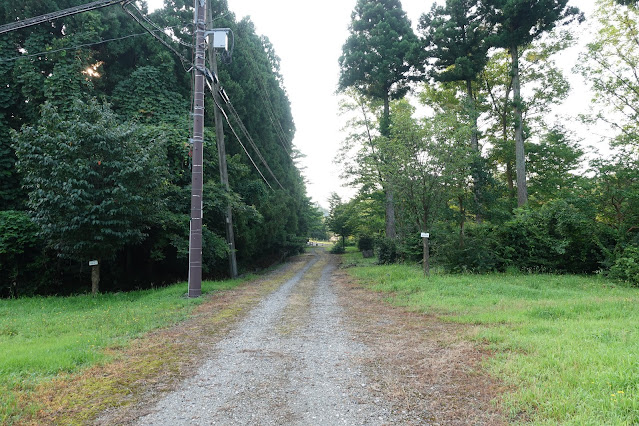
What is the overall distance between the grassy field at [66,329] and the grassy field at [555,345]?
4793 millimetres

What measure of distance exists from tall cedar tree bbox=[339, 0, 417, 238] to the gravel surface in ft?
47.8

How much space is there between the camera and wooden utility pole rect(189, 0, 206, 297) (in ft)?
32.4

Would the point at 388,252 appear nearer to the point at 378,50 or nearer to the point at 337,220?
the point at 378,50

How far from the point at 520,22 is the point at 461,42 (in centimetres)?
282

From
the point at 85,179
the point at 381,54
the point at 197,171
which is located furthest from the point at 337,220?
the point at 85,179

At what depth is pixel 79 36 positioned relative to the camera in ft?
45.4

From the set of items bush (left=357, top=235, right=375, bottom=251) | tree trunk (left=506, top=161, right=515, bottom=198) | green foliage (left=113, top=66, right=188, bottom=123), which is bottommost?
bush (left=357, top=235, right=375, bottom=251)

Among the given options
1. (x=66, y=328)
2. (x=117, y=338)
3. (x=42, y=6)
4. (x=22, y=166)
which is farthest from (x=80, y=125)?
(x=42, y=6)

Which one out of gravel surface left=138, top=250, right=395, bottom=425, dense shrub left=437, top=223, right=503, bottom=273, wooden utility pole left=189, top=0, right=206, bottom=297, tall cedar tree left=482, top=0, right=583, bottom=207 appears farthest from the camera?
tall cedar tree left=482, top=0, right=583, bottom=207

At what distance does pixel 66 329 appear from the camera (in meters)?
6.29

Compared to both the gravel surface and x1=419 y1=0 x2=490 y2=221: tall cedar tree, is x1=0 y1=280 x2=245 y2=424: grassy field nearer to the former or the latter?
the gravel surface

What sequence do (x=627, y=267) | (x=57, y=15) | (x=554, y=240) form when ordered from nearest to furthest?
(x=57, y=15), (x=627, y=267), (x=554, y=240)

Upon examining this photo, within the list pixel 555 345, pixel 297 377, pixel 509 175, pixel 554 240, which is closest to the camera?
pixel 297 377

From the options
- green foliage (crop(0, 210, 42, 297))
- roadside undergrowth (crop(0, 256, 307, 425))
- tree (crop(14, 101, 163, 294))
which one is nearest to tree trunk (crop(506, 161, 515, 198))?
tree (crop(14, 101, 163, 294))
